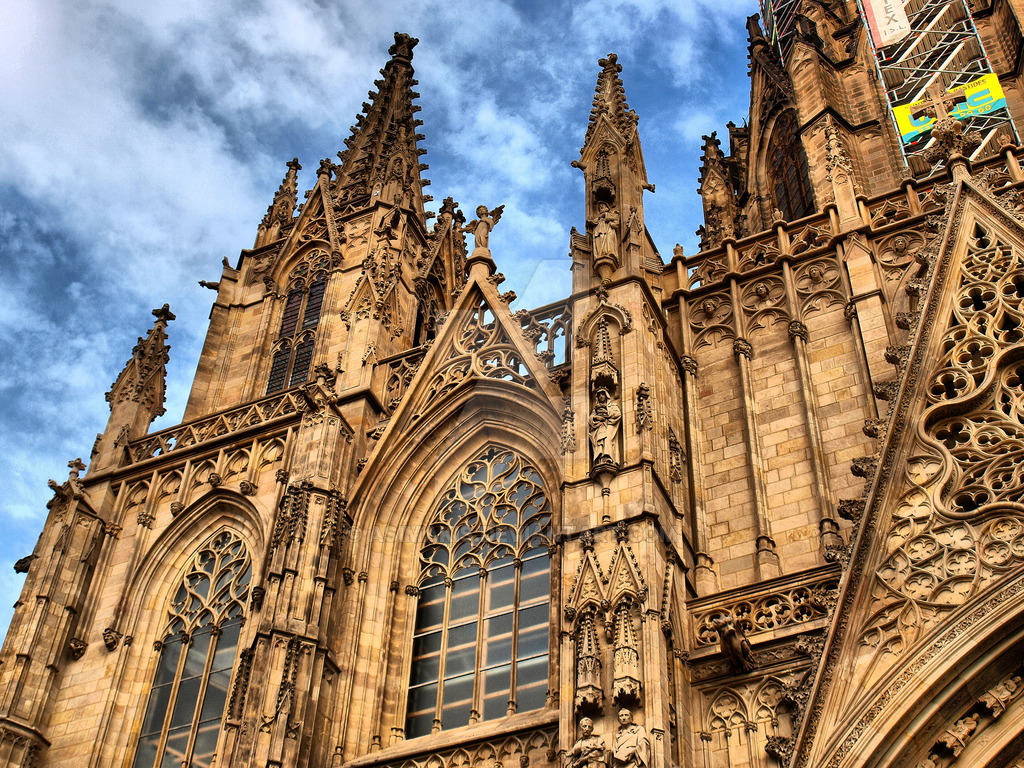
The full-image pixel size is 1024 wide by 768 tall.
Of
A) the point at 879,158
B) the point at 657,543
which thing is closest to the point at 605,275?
the point at 657,543

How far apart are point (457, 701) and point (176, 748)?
4.26 metres

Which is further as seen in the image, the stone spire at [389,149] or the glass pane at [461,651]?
the stone spire at [389,149]

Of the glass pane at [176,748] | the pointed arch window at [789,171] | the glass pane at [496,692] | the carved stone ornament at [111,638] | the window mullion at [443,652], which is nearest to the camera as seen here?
the glass pane at [496,692]

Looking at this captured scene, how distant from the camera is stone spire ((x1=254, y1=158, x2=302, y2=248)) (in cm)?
2859

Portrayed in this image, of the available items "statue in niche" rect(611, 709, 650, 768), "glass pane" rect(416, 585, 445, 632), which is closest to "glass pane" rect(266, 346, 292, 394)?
"glass pane" rect(416, 585, 445, 632)

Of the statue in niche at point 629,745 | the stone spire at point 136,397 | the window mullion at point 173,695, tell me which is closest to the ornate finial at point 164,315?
the stone spire at point 136,397

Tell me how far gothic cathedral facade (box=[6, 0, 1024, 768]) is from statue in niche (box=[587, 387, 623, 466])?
48 millimetres

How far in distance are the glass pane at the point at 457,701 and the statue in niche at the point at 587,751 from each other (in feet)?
12.3

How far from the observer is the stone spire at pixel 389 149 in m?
27.6

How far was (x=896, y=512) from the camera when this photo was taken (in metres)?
14.6

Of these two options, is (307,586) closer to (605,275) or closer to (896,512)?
(605,275)

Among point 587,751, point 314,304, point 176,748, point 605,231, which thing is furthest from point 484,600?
point 314,304

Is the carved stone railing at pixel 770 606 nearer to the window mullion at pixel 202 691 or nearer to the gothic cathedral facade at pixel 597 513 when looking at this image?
the gothic cathedral facade at pixel 597 513

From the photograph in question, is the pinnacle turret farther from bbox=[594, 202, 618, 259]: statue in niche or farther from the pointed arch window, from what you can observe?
the pointed arch window
